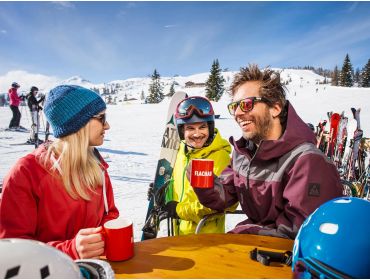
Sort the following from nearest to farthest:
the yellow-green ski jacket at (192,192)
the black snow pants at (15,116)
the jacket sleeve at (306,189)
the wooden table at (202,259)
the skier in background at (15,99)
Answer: the wooden table at (202,259), the jacket sleeve at (306,189), the yellow-green ski jacket at (192,192), the skier in background at (15,99), the black snow pants at (15,116)

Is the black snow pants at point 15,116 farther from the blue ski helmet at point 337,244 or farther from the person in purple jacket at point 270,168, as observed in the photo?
the blue ski helmet at point 337,244

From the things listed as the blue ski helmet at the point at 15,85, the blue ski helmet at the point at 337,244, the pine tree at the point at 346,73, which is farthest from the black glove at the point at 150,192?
the pine tree at the point at 346,73

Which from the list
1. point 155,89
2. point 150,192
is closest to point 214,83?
point 155,89

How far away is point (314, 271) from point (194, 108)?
2202 mm

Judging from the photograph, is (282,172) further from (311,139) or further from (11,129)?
(11,129)

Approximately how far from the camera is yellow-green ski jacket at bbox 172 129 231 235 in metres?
2.60

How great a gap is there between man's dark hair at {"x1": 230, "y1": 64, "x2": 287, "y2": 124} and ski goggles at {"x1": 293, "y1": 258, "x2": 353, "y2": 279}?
4.91 feet

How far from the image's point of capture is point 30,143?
10.9 meters

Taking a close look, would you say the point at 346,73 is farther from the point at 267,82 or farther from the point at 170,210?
the point at 170,210

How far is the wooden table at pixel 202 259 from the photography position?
1.32m

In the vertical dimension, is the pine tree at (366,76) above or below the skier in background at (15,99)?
above

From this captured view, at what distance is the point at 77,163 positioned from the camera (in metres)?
1.93

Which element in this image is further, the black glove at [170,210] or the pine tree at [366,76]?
the pine tree at [366,76]

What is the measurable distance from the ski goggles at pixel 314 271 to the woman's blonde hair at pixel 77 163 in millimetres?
1441
